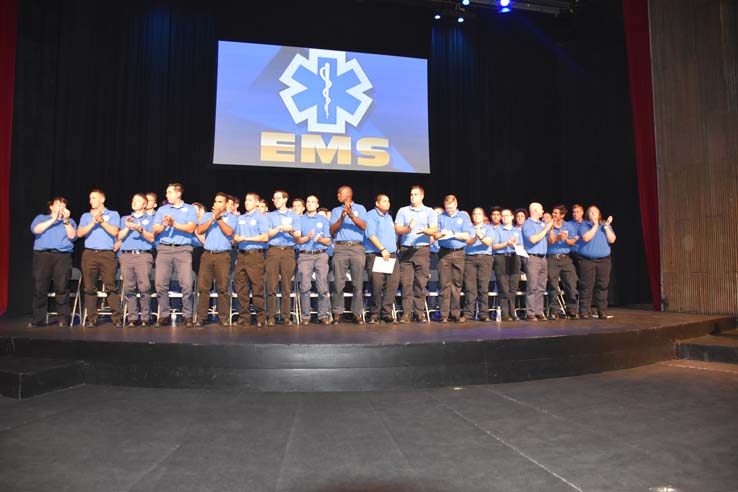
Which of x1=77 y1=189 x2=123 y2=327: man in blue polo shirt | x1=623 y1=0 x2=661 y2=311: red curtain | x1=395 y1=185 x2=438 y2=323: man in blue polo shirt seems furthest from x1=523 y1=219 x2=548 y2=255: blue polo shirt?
x1=77 y1=189 x2=123 y2=327: man in blue polo shirt

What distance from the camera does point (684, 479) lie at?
1968 mm

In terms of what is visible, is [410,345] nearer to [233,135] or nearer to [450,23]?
[233,135]

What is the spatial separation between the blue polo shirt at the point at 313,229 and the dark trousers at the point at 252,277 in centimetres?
58

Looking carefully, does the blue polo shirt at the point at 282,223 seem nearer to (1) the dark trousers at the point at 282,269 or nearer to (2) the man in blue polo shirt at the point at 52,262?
(1) the dark trousers at the point at 282,269

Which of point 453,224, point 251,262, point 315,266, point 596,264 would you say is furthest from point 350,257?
point 596,264

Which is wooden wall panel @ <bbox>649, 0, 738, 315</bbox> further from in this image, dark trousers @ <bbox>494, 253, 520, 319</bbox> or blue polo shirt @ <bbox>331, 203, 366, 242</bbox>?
blue polo shirt @ <bbox>331, 203, 366, 242</bbox>

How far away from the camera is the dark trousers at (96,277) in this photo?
16.1ft

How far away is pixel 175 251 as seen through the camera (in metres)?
4.97

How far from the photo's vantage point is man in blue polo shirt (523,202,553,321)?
564 centimetres

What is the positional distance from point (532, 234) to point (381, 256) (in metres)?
1.88

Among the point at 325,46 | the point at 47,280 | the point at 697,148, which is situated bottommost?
the point at 47,280

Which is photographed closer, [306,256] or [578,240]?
[306,256]

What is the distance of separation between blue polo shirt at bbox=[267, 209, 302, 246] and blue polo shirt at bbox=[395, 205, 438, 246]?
1.18 metres

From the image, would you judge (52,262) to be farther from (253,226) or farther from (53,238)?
(253,226)
